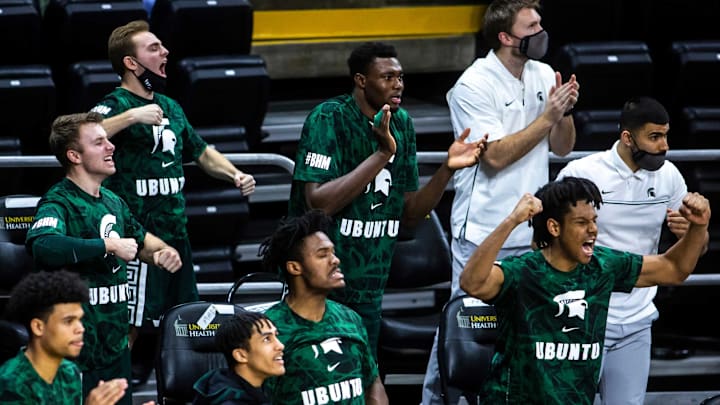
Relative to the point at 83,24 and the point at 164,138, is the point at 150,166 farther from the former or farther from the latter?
the point at 83,24

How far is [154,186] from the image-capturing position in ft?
19.7

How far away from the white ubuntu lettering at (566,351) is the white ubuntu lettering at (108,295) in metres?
1.71

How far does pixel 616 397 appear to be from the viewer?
5.58 metres

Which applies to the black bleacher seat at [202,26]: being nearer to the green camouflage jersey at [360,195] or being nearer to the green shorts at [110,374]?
the green camouflage jersey at [360,195]

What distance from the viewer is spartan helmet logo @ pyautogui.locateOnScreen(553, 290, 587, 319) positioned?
4.89 m

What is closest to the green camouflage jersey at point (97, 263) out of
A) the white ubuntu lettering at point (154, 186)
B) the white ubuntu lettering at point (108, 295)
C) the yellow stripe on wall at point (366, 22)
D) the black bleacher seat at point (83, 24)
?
the white ubuntu lettering at point (108, 295)

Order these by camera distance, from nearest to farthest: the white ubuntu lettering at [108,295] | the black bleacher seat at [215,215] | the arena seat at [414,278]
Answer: the white ubuntu lettering at [108,295]
the arena seat at [414,278]
the black bleacher seat at [215,215]

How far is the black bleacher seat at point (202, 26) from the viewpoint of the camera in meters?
7.55

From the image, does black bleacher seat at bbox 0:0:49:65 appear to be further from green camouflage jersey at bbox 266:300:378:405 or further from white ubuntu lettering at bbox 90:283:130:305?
green camouflage jersey at bbox 266:300:378:405

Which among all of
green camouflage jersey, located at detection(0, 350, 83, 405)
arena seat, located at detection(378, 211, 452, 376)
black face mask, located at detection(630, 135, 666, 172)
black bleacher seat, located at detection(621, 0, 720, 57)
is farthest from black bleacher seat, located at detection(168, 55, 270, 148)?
green camouflage jersey, located at detection(0, 350, 83, 405)

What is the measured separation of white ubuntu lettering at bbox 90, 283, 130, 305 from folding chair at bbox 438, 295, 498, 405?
53.0 inches

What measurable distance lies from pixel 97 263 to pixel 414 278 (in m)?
1.83

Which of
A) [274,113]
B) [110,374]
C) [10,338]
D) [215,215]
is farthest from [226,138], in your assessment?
[110,374]

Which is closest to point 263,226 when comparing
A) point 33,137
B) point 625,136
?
point 33,137
